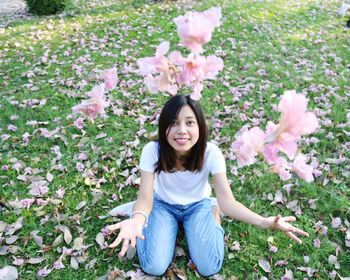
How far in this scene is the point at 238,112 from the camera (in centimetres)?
441

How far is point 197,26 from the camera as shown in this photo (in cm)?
120

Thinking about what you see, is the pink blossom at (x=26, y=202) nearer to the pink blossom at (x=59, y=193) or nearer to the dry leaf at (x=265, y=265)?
the pink blossom at (x=59, y=193)

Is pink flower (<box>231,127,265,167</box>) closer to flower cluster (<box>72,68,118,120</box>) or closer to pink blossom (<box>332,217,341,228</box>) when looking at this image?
flower cluster (<box>72,68,118,120</box>)

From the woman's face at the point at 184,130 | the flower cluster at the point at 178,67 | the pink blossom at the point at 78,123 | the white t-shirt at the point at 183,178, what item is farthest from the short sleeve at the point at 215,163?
the pink blossom at the point at 78,123

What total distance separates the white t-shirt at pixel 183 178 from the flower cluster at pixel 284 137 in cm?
97

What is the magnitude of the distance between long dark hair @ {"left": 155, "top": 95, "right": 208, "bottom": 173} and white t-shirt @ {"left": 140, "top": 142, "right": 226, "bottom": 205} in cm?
6

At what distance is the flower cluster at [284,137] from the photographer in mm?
1192

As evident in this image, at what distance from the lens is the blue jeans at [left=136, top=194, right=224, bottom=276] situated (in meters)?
2.57

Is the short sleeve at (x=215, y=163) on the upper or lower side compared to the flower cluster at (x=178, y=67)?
lower

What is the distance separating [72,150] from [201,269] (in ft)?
6.24

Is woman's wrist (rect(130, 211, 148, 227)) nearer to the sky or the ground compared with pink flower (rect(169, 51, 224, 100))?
nearer to the ground

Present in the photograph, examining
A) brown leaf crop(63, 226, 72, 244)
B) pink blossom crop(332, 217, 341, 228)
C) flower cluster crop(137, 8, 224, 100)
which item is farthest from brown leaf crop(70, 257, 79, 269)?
pink blossom crop(332, 217, 341, 228)

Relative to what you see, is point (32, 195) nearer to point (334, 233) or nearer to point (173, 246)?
point (173, 246)

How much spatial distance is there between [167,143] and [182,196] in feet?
1.78
